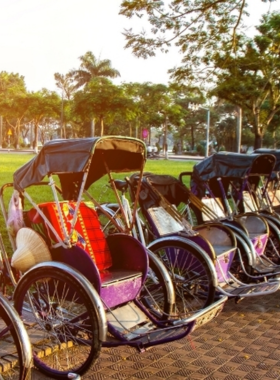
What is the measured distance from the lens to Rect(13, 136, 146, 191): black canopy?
14.7 ft

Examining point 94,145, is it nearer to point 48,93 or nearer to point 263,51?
point 263,51

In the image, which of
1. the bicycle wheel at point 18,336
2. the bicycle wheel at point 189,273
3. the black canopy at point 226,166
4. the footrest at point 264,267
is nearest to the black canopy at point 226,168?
the black canopy at point 226,166

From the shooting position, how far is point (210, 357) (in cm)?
491

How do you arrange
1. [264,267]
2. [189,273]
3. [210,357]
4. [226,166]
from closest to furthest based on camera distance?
1. [210,357]
2. [189,273]
3. [264,267]
4. [226,166]

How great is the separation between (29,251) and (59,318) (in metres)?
0.61

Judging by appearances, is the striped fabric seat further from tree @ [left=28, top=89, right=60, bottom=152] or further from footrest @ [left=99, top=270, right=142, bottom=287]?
tree @ [left=28, top=89, right=60, bottom=152]

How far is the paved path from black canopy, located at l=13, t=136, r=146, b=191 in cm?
161

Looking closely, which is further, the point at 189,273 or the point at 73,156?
the point at 189,273

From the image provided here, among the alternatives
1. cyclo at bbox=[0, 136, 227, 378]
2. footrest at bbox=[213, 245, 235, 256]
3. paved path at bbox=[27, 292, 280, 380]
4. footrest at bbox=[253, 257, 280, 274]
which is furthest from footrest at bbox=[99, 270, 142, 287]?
footrest at bbox=[253, 257, 280, 274]

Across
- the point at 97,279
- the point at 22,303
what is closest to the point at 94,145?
the point at 97,279

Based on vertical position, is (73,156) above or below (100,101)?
below

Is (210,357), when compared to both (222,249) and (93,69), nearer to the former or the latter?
(222,249)

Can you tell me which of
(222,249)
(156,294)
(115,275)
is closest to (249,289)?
(222,249)

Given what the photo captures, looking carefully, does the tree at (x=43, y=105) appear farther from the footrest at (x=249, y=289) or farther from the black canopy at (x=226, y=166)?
the footrest at (x=249, y=289)
